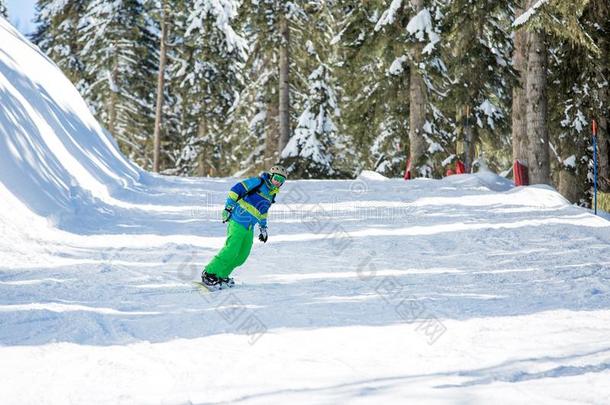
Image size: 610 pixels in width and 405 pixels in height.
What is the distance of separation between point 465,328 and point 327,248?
4.52 metres

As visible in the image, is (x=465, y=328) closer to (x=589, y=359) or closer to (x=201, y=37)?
(x=589, y=359)

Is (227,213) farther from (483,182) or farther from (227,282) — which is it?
(483,182)

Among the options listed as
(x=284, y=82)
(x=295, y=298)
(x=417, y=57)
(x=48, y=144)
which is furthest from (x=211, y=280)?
(x=284, y=82)

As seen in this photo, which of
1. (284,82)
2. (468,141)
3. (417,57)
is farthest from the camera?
(284,82)

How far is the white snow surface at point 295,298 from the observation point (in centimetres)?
427

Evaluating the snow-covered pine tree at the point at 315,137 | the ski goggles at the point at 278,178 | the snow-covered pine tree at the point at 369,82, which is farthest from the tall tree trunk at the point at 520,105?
the ski goggles at the point at 278,178

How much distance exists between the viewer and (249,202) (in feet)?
25.1

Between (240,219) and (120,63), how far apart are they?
2574 centimetres

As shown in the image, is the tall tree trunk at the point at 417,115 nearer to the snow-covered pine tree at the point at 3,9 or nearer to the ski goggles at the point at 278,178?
the ski goggles at the point at 278,178

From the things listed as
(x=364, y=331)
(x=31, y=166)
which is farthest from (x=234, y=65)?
(x=364, y=331)

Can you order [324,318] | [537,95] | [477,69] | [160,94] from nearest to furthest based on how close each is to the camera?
[324,318]
[537,95]
[477,69]
[160,94]

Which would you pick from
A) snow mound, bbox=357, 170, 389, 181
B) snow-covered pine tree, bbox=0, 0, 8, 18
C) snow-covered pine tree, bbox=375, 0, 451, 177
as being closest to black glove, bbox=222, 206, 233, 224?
snow mound, bbox=357, 170, 389, 181

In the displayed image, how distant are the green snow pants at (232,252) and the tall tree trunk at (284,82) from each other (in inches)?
774

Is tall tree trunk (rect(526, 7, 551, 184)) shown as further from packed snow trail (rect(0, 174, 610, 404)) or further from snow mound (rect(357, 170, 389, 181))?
snow mound (rect(357, 170, 389, 181))
